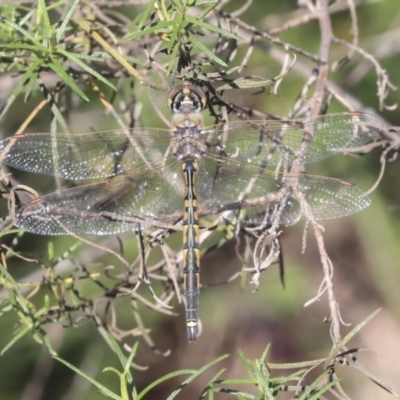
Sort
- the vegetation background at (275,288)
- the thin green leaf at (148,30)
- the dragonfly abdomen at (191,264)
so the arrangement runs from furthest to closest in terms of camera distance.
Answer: the vegetation background at (275,288), the dragonfly abdomen at (191,264), the thin green leaf at (148,30)

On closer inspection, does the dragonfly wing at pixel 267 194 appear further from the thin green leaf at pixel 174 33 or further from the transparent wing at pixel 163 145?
the thin green leaf at pixel 174 33

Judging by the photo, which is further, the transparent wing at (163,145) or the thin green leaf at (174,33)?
the transparent wing at (163,145)

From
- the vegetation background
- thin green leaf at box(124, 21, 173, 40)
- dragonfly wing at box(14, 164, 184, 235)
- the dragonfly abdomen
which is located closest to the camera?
thin green leaf at box(124, 21, 173, 40)

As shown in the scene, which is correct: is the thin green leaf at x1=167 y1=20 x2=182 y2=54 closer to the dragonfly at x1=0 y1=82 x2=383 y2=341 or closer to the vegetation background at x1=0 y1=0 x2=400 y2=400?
the dragonfly at x1=0 y1=82 x2=383 y2=341

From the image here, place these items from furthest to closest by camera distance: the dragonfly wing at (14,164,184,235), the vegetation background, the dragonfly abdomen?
the vegetation background → the dragonfly abdomen → the dragonfly wing at (14,164,184,235)

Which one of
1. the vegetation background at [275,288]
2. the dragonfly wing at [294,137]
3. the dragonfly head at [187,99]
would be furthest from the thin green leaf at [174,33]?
the vegetation background at [275,288]

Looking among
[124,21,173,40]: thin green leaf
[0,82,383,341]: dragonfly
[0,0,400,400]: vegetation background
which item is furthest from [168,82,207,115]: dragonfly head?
[0,0,400,400]: vegetation background

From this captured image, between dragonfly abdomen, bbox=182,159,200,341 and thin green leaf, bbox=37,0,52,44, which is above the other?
thin green leaf, bbox=37,0,52,44
